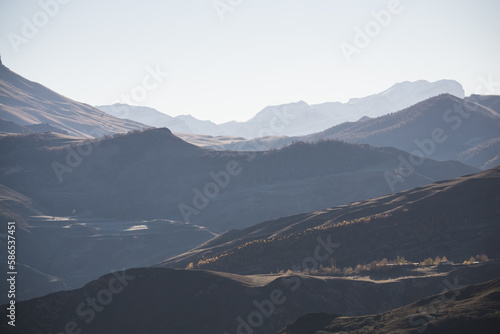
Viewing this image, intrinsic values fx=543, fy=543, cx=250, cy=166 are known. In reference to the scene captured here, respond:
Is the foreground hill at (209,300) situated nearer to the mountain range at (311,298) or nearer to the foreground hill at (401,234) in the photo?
the mountain range at (311,298)

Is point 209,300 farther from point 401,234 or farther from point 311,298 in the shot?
point 401,234

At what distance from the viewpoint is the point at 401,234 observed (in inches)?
3100

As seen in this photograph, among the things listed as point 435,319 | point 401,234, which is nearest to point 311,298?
point 435,319

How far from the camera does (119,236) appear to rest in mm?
184750

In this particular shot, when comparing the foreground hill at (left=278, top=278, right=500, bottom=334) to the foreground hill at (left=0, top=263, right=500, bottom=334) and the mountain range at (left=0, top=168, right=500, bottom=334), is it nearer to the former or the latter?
the mountain range at (left=0, top=168, right=500, bottom=334)

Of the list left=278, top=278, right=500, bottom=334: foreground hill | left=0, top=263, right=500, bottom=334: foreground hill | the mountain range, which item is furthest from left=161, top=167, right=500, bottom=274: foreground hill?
left=278, top=278, right=500, bottom=334: foreground hill

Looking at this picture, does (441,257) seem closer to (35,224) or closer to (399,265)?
(399,265)

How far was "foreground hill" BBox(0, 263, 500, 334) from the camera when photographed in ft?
167

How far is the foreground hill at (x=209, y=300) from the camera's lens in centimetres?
5091

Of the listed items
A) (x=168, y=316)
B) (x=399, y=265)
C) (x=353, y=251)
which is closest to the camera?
(x=168, y=316)

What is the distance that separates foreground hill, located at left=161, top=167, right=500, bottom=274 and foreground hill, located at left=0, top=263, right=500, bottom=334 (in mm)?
15160

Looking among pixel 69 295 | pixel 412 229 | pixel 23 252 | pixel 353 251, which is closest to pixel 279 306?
pixel 69 295

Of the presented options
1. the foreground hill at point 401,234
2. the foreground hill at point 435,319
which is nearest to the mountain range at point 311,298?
the foreground hill at point 435,319

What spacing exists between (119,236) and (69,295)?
13407cm
